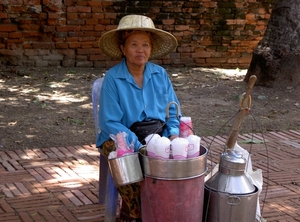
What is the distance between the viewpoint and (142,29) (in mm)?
3830

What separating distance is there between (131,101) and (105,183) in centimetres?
79

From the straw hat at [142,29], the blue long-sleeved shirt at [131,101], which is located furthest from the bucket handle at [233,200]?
the straw hat at [142,29]

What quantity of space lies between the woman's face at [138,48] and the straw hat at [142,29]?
0.25 feet

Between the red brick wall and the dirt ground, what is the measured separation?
342 millimetres

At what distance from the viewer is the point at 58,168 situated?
17.4 feet

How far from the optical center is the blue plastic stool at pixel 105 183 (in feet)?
12.8

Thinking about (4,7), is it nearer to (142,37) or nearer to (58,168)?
(58,168)

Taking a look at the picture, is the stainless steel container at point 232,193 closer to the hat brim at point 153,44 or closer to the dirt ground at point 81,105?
the hat brim at point 153,44

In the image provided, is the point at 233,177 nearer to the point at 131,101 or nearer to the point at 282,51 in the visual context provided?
the point at 131,101

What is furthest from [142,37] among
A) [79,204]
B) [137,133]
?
[79,204]

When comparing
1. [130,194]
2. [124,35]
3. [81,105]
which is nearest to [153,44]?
[124,35]

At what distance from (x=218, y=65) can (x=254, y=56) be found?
2115 millimetres

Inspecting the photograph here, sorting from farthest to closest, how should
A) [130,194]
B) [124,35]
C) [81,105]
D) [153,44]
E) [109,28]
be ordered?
[109,28] → [81,105] → [153,44] → [124,35] → [130,194]

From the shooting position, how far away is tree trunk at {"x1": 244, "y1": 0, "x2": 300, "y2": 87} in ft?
27.6
